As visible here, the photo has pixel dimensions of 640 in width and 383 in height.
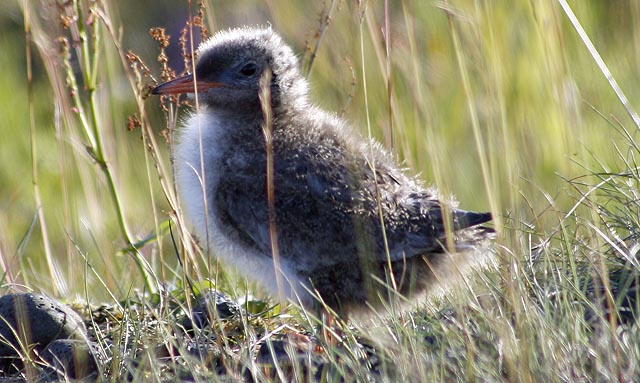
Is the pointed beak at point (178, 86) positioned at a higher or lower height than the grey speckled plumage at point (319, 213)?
higher

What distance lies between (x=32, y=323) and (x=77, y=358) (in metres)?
0.36

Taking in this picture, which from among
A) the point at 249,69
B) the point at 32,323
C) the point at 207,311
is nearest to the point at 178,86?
the point at 249,69

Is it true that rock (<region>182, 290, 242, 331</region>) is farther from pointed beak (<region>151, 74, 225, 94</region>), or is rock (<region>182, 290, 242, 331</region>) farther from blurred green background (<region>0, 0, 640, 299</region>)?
pointed beak (<region>151, 74, 225, 94</region>)

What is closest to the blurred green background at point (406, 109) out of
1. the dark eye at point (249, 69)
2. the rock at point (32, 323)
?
the rock at point (32, 323)

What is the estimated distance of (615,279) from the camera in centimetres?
359

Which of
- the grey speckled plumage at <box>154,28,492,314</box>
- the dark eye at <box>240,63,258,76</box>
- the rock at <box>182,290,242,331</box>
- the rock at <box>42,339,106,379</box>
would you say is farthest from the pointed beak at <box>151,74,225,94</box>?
the rock at <box>42,339,106,379</box>

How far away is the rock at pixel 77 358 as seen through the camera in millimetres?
3609

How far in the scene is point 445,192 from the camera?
3.44m

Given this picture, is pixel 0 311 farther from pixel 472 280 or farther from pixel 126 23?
pixel 126 23

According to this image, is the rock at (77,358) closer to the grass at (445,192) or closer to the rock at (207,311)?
the grass at (445,192)

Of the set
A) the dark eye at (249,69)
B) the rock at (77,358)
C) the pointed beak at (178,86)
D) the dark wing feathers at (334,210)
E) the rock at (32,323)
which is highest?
the dark eye at (249,69)

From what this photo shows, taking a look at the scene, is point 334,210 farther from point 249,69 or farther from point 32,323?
Answer: point 32,323

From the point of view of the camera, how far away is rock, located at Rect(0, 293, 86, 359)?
151 inches

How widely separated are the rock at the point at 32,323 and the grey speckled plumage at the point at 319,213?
0.68m
